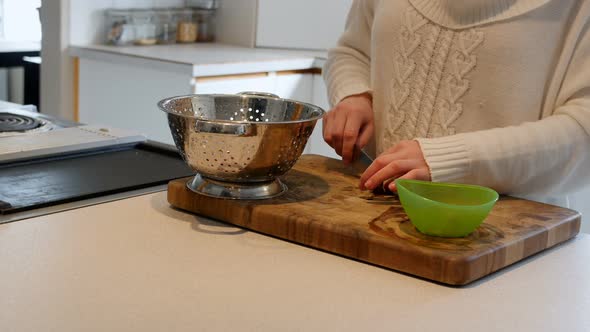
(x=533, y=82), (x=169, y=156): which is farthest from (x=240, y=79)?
(x=533, y=82)

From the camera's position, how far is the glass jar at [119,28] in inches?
109

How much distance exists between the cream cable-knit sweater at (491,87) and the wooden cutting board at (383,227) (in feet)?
0.22

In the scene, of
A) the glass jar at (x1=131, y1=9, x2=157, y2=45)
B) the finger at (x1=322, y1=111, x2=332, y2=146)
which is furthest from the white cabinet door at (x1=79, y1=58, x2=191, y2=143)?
the finger at (x1=322, y1=111, x2=332, y2=146)

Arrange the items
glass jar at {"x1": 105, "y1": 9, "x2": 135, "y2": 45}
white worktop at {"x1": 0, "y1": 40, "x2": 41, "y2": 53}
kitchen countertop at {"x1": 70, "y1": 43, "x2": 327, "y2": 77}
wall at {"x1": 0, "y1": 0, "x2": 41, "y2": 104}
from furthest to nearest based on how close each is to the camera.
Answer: wall at {"x1": 0, "y1": 0, "x2": 41, "y2": 104}
white worktop at {"x1": 0, "y1": 40, "x2": 41, "y2": 53}
glass jar at {"x1": 105, "y1": 9, "x2": 135, "y2": 45}
kitchen countertop at {"x1": 70, "y1": 43, "x2": 327, "y2": 77}

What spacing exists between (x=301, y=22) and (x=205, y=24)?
42 cm

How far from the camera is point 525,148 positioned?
1023 mm

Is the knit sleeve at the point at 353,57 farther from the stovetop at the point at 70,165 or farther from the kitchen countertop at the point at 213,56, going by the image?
the kitchen countertop at the point at 213,56

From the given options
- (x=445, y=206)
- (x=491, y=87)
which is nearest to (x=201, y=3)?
(x=491, y=87)

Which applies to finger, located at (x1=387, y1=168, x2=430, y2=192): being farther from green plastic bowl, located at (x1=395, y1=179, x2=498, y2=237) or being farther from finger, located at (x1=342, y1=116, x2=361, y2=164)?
finger, located at (x1=342, y1=116, x2=361, y2=164)

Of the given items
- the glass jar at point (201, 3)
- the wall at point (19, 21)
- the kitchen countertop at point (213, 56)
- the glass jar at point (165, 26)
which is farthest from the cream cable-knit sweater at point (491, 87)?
the wall at point (19, 21)

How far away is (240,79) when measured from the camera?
2.57 meters

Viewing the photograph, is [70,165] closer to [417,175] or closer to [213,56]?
[417,175]

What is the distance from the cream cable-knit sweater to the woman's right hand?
39 mm

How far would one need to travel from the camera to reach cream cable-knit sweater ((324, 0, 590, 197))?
1.03 m
